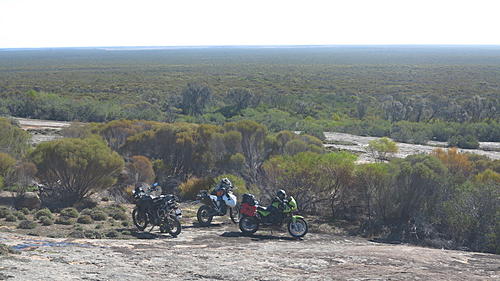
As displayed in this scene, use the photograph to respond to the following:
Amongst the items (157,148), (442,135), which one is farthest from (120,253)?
(442,135)

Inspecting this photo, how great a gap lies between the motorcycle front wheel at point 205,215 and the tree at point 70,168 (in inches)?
175

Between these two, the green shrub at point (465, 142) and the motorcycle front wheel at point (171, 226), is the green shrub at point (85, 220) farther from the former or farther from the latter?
the green shrub at point (465, 142)

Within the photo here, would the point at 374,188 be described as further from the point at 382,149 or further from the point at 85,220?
the point at 382,149

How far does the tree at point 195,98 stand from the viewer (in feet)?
188

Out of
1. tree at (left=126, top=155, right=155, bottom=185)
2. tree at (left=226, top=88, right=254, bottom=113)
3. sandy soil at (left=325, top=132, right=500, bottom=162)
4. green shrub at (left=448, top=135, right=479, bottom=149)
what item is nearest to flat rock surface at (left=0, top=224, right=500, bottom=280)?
tree at (left=126, top=155, right=155, bottom=185)

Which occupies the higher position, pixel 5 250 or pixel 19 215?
pixel 5 250

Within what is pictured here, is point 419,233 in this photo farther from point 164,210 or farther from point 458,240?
point 164,210

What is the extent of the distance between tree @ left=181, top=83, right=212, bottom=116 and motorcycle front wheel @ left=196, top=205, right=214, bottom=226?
43326mm

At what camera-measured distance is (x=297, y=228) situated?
40.0ft

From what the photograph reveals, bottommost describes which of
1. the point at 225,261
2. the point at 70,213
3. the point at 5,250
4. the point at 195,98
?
the point at 195,98

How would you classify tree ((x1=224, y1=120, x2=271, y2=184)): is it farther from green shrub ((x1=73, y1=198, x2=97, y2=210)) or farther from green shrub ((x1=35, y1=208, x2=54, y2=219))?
green shrub ((x1=35, y1=208, x2=54, y2=219))

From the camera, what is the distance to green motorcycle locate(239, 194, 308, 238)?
12.2 meters

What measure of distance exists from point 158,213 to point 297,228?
123 inches

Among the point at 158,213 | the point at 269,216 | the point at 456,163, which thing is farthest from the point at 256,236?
the point at 456,163
